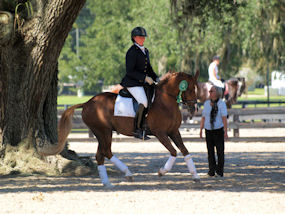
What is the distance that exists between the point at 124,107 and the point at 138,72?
2.30 ft

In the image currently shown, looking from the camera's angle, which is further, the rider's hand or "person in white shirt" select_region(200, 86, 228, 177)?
"person in white shirt" select_region(200, 86, 228, 177)

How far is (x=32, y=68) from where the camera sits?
1238 cm

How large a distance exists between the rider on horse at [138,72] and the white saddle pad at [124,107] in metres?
0.16

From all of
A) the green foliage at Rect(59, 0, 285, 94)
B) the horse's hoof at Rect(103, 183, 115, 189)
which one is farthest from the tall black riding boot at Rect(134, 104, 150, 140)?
the green foliage at Rect(59, 0, 285, 94)

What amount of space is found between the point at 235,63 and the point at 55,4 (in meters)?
33.2

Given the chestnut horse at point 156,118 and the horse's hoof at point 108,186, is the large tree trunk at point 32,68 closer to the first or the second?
the chestnut horse at point 156,118

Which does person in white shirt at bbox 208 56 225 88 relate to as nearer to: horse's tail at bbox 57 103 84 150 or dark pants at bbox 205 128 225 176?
dark pants at bbox 205 128 225 176

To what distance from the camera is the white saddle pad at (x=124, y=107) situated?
36.5 feet

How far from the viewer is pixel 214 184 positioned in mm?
11086

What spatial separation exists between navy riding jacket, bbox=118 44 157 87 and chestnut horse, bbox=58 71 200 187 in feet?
1.57

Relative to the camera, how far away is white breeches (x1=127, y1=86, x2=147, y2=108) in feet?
36.0

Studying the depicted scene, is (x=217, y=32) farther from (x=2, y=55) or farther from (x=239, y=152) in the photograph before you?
(x=2, y=55)

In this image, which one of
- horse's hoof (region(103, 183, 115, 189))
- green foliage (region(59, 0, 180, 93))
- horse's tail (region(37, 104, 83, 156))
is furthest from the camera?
green foliage (region(59, 0, 180, 93))

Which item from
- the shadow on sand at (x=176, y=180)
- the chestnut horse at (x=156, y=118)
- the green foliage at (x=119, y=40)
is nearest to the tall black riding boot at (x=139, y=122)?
the chestnut horse at (x=156, y=118)
